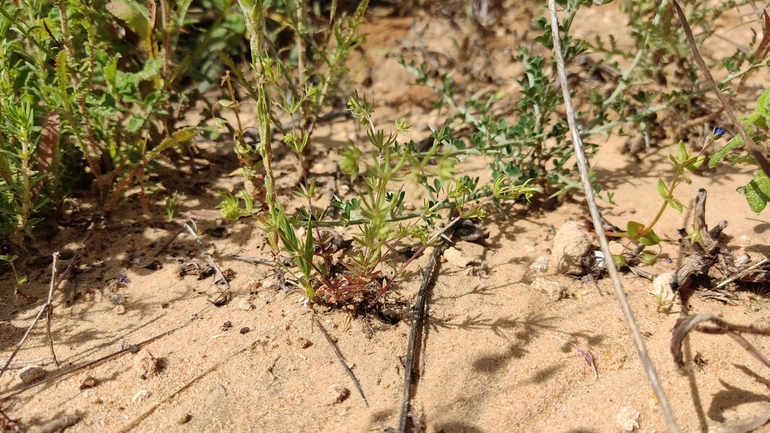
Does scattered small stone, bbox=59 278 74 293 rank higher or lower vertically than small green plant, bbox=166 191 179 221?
lower

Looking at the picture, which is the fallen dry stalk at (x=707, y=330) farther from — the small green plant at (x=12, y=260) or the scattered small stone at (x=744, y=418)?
the small green plant at (x=12, y=260)

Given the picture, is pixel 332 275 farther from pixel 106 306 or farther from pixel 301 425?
pixel 106 306

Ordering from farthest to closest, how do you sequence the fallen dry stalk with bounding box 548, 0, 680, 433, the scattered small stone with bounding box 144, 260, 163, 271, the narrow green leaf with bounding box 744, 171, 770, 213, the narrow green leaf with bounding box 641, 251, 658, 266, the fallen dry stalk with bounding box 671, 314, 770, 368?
the scattered small stone with bounding box 144, 260, 163, 271, the narrow green leaf with bounding box 641, 251, 658, 266, the narrow green leaf with bounding box 744, 171, 770, 213, the fallen dry stalk with bounding box 671, 314, 770, 368, the fallen dry stalk with bounding box 548, 0, 680, 433

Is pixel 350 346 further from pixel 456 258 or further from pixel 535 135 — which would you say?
pixel 535 135

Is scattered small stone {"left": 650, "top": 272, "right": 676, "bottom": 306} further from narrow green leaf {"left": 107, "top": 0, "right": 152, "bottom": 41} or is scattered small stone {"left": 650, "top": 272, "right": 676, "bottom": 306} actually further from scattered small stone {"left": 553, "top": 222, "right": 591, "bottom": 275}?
narrow green leaf {"left": 107, "top": 0, "right": 152, "bottom": 41}

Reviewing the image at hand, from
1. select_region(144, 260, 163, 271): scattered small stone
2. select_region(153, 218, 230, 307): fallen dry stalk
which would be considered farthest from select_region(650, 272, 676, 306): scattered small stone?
select_region(144, 260, 163, 271): scattered small stone

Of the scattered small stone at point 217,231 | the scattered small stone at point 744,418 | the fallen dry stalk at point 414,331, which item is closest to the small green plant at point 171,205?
the scattered small stone at point 217,231

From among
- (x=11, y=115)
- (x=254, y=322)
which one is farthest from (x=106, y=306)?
(x=11, y=115)
